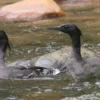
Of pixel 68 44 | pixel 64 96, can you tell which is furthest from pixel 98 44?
pixel 64 96

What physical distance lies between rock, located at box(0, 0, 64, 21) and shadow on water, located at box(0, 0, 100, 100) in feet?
1.18

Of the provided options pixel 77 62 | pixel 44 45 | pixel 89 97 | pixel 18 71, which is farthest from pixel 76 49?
pixel 44 45

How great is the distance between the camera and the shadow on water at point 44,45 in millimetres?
7368

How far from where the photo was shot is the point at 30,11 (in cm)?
1420

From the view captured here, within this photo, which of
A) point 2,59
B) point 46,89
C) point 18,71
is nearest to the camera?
point 46,89

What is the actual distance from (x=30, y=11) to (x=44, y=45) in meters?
3.79

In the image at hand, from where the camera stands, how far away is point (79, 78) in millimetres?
7988

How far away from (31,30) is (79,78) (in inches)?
176

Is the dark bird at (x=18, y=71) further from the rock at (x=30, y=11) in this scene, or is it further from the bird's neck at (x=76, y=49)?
the rock at (x=30, y=11)

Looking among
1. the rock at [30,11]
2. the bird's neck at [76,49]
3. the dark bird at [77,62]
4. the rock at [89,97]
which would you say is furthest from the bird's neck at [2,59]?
the rock at [30,11]

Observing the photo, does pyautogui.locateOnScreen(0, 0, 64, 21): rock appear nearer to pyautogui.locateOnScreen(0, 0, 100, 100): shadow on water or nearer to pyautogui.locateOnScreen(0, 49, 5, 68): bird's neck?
pyautogui.locateOnScreen(0, 0, 100, 100): shadow on water

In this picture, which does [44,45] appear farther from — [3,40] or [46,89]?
[46,89]

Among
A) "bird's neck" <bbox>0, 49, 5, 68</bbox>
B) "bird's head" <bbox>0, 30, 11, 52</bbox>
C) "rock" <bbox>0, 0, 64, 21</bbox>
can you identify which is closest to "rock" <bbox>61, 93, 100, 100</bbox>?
"bird's neck" <bbox>0, 49, 5, 68</bbox>

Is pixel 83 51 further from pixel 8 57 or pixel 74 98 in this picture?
A: pixel 74 98
